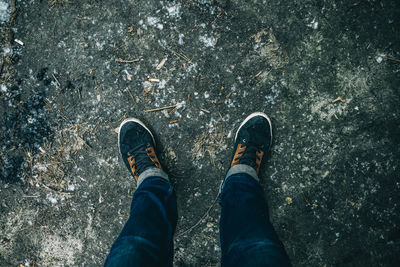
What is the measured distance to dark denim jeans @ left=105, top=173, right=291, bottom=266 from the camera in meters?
1.52

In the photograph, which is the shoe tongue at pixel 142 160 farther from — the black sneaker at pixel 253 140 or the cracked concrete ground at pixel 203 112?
the black sneaker at pixel 253 140

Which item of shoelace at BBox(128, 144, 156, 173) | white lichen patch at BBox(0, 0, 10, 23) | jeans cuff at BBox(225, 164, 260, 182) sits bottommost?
jeans cuff at BBox(225, 164, 260, 182)

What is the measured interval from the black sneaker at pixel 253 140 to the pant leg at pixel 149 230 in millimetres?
739

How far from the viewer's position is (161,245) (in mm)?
1728

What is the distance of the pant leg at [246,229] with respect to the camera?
1481mm

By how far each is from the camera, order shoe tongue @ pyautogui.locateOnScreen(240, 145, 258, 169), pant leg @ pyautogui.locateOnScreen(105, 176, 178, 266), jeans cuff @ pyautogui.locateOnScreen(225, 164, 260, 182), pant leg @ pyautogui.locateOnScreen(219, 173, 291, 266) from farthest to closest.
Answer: shoe tongue @ pyautogui.locateOnScreen(240, 145, 258, 169)
jeans cuff @ pyautogui.locateOnScreen(225, 164, 260, 182)
pant leg @ pyautogui.locateOnScreen(105, 176, 178, 266)
pant leg @ pyautogui.locateOnScreen(219, 173, 291, 266)

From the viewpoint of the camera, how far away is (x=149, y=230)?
1726mm

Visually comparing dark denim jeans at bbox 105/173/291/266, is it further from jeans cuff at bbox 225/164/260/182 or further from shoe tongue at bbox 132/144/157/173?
shoe tongue at bbox 132/144/157/173

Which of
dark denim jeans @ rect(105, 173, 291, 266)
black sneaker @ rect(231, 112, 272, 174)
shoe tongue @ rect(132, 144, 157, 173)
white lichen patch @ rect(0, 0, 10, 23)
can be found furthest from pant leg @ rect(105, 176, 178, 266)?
white lichen patch @ rect(0, 0, 10, 23)

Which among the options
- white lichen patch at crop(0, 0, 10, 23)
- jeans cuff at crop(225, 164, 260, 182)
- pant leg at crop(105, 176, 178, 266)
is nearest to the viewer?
pant leg at crop(105, 176, 178, 266)

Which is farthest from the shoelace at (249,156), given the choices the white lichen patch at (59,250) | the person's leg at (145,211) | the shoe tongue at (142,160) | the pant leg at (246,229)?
the white lichen patch at (59,250)

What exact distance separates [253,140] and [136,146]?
1.17m

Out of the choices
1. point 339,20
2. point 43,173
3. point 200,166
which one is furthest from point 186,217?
point 339,20

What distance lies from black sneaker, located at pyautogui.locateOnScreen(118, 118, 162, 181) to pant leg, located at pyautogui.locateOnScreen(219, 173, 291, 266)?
0.82 meters
